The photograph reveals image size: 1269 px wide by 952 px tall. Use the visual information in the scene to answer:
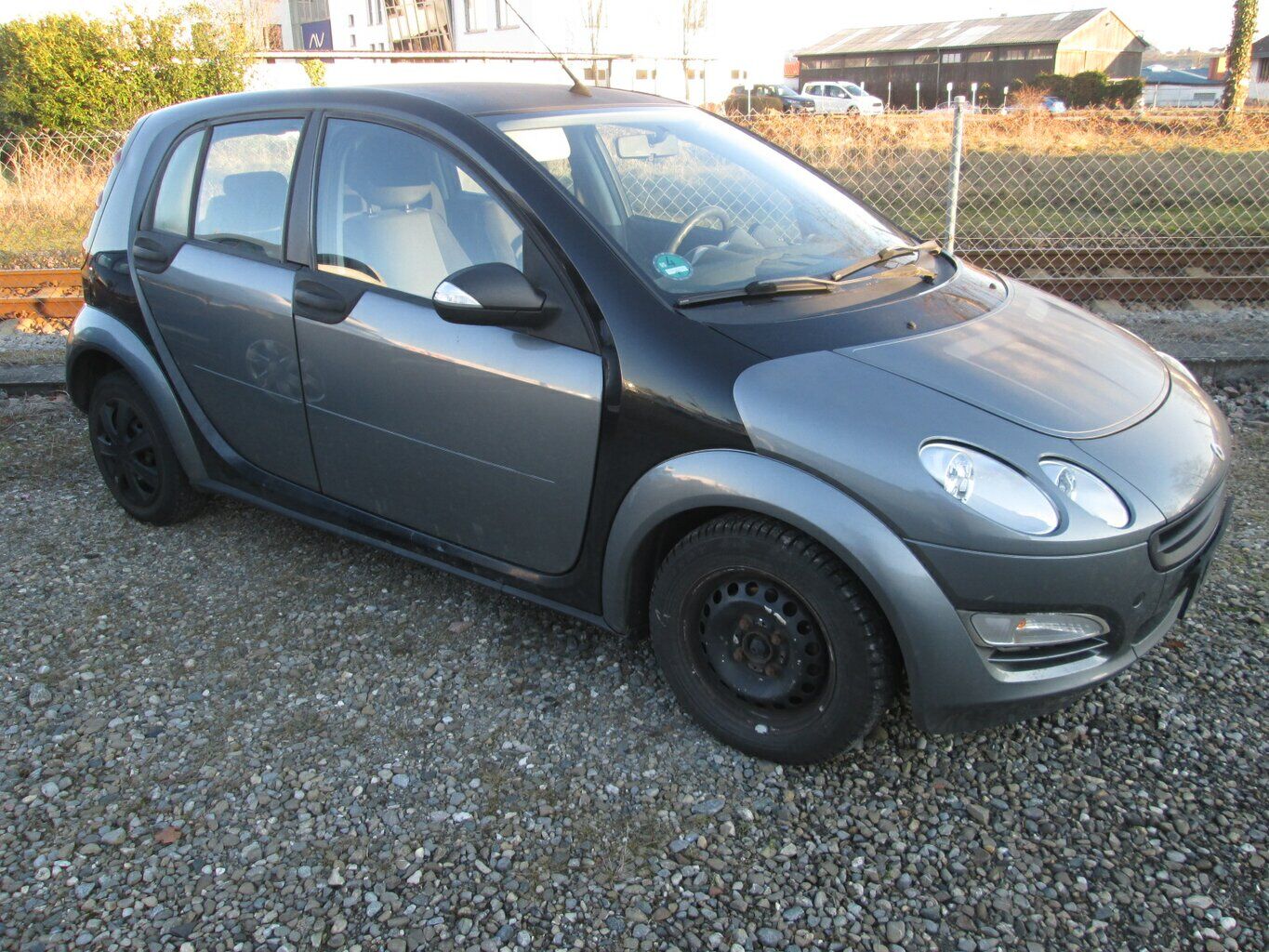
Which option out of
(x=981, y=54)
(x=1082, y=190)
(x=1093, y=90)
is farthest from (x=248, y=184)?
(x=981, y=54)

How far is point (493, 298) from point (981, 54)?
193 ft

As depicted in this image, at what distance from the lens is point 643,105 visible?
12.7 ft

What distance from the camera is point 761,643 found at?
9.38 ft

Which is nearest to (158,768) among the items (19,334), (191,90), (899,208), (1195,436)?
(1195,436)

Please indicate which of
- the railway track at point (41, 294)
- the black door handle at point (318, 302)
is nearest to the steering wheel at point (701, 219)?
the black door handle at point (318, 302)

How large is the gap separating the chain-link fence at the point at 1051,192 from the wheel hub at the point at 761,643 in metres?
5.76

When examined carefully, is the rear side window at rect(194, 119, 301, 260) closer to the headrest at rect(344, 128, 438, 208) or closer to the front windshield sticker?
the headrest at rect(344, 128, 438, 208)

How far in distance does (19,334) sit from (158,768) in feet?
20.4

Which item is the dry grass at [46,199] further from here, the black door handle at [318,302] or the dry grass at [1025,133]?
the black door handle at [318,302]

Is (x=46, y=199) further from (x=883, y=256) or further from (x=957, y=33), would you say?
(x=957, y=33)

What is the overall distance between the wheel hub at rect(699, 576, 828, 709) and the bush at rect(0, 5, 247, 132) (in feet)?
57.7

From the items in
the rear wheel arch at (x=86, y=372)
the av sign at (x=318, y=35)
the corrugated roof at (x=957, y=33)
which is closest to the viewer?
the rear wheel arch at (x=86, y=372)

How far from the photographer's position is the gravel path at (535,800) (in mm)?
2465

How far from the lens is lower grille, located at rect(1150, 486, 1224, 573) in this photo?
2641 millimetres
